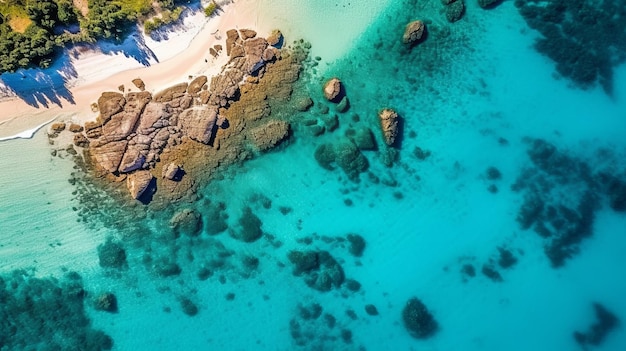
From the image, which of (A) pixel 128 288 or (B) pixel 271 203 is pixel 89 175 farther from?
(B) pixel 271 203

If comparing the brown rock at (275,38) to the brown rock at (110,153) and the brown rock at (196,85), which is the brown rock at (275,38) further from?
the brown rock at (110,153)

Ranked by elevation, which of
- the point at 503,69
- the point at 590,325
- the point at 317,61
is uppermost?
the point at 317,61

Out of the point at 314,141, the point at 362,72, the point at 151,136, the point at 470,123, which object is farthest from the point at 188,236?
the point at 470,123

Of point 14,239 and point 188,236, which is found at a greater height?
point 14,239

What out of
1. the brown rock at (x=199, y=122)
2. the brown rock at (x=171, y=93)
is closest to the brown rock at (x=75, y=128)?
the brown rock at (x=171, y=93)

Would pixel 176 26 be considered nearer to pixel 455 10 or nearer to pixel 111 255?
pixel 111 255

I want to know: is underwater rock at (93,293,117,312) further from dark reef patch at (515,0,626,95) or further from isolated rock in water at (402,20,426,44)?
dark reef patch at (515,0,626,95)
